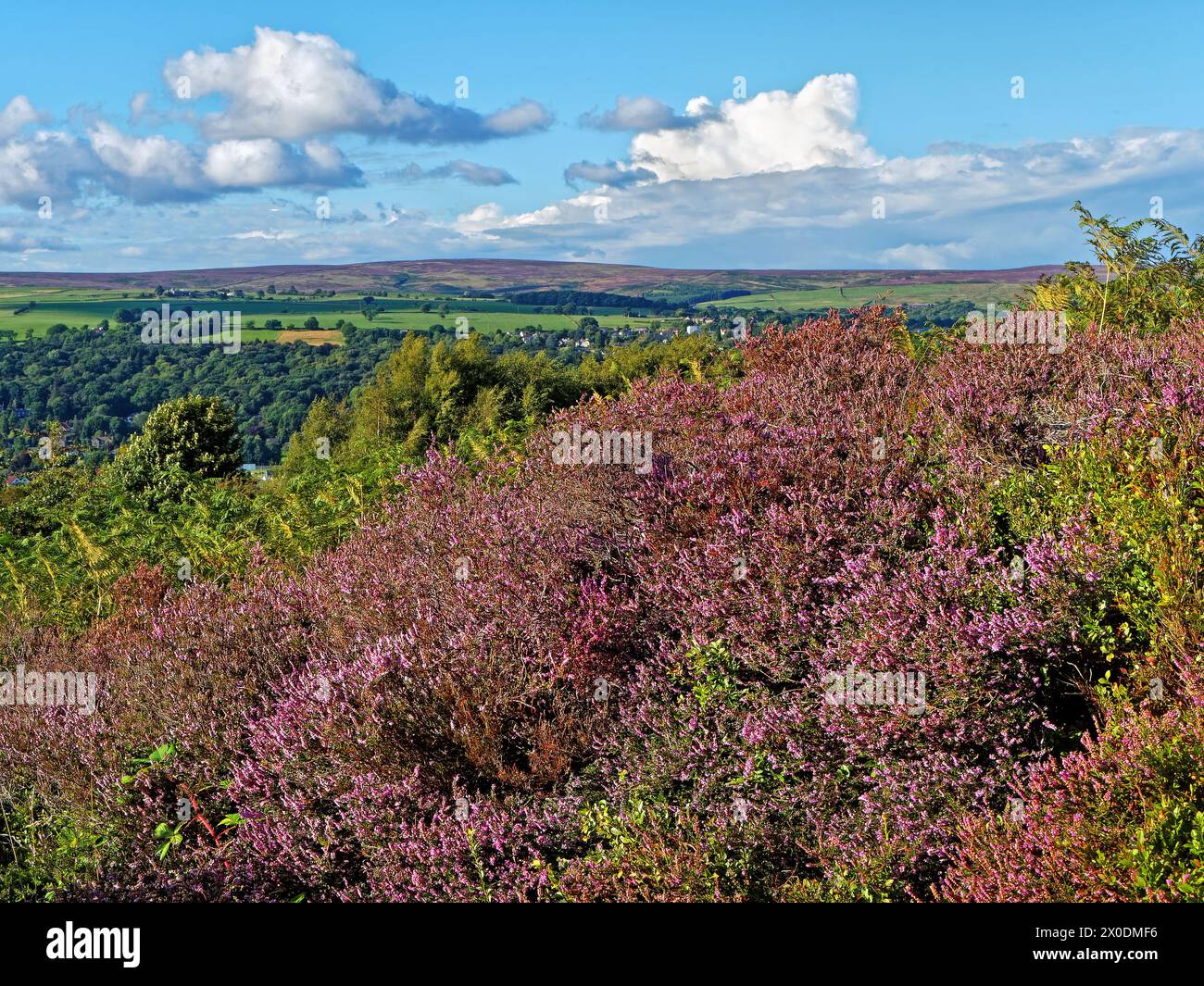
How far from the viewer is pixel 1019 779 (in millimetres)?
3568

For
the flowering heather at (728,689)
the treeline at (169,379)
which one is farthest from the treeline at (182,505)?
the treeline at (169,379)

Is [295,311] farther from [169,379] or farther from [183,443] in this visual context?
[183,443]

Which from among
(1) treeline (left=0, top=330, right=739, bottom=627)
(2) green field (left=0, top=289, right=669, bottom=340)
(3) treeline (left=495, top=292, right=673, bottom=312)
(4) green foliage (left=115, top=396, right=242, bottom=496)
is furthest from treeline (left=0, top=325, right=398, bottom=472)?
(1) treeline (left=0, top=330, right=739, bottom=627)

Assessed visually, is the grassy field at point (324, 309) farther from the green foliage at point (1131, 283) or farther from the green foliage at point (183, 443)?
the green foliage at point (1131, 283)

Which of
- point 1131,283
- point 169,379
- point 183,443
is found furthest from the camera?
point 169,379

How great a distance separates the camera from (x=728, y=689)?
13.6 feet

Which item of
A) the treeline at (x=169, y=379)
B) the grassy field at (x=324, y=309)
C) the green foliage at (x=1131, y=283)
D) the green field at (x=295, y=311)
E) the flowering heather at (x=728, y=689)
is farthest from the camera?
the green field at (x=295, y=311)

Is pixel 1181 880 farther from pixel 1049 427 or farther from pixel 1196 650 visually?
pixel 1049 427

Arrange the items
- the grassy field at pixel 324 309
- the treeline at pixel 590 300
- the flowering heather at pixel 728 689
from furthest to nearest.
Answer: the treeline at pixel 590 300, the grassy field at pixel 324 309, the flowering heather at pixel 728 689

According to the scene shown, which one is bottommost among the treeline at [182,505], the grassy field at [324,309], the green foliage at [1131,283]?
the treeline at [182,505]

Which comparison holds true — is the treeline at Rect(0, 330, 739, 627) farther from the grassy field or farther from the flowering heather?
the grassy field

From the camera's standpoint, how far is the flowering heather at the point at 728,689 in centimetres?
351

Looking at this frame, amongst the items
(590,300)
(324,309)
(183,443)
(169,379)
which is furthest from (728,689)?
(324,309)
